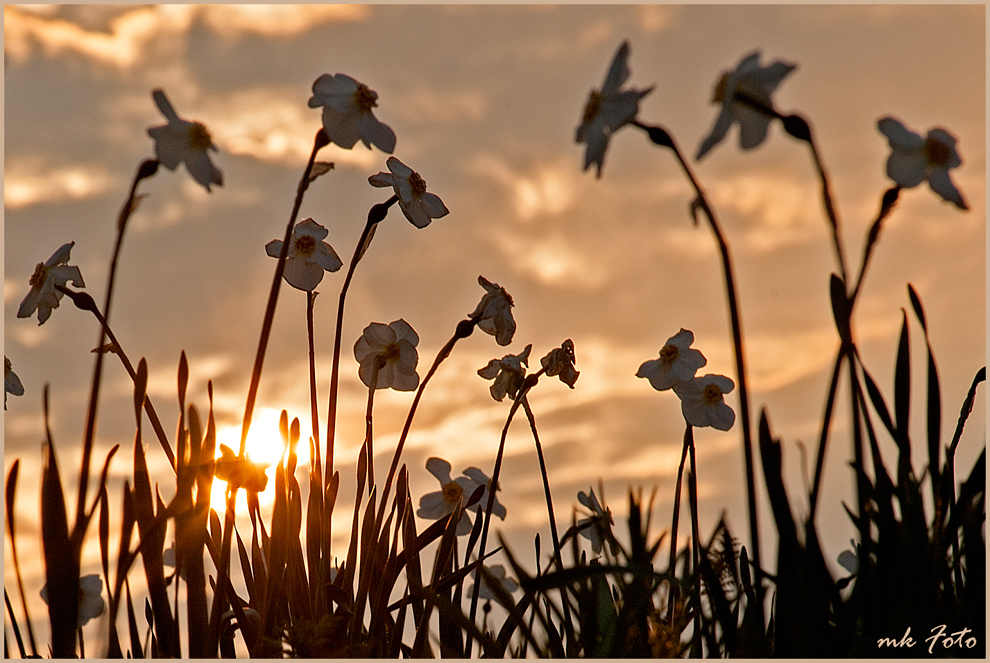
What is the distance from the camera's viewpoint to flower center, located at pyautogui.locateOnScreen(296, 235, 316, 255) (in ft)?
8.68

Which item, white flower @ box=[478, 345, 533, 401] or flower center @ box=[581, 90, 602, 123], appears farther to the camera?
white flower @ box=[478, 345, 533, 401]

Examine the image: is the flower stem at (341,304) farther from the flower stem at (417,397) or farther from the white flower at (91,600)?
the white flower at (91,600)

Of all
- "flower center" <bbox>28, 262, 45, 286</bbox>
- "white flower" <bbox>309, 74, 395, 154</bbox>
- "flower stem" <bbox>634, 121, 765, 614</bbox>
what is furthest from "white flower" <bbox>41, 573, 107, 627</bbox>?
"flower stem" <bbox>634, 121, 765, 614</bbox>

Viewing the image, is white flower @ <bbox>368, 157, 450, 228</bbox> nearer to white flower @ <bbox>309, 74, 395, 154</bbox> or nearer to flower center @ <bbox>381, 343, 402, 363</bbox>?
white flower @ <bbox>309, 74, 395, 154</bbox>

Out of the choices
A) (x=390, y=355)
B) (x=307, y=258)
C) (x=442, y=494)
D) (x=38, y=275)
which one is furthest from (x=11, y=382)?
(x=442, y=494)

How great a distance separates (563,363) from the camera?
9.02 ft

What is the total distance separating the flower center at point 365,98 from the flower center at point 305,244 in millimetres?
887

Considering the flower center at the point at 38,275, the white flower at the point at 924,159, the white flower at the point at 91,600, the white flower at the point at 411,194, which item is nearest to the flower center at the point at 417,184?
the white flower at the point at 411,194

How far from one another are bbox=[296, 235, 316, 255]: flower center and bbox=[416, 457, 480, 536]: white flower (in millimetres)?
854

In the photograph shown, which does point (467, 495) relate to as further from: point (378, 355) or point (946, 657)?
point (946, 657)

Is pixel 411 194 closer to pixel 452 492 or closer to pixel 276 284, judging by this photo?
pixel 276 284

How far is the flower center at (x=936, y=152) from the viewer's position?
1.36 metres

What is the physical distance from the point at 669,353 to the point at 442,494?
3.27 feet

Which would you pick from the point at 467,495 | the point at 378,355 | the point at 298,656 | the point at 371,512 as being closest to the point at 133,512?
the point at 298,656
